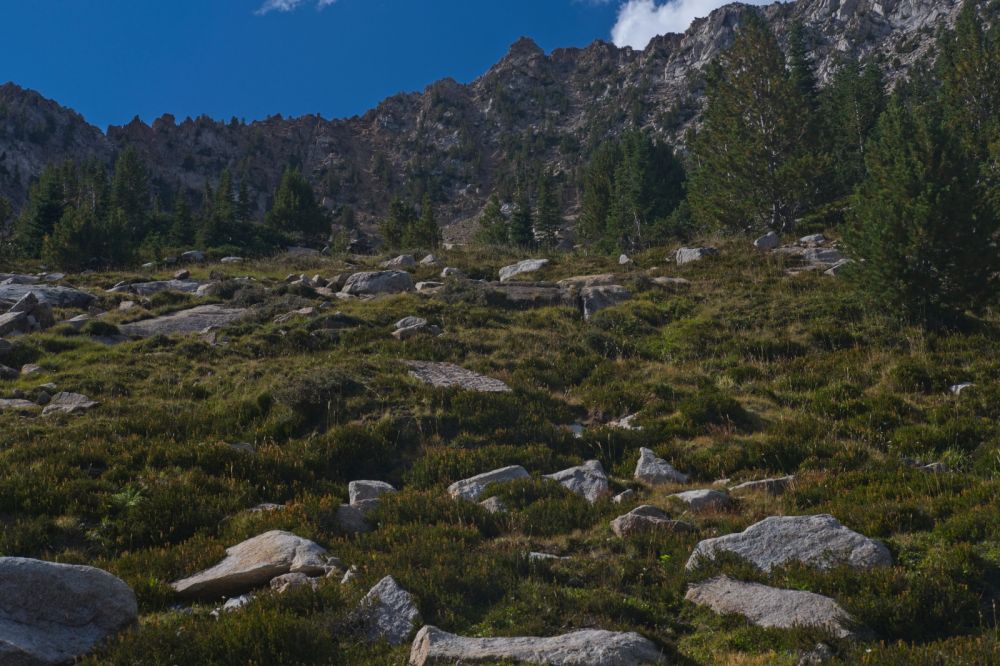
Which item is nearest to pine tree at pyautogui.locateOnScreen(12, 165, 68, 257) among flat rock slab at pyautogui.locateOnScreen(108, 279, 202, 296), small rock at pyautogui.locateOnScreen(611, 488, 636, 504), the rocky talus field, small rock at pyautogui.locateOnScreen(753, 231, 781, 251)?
flat rock slab at pyautogui.locateOnScreen(108, 279, 202, 296)

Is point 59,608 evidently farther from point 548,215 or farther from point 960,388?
point 548,215

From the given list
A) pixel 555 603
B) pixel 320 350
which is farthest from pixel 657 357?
pixel 555 603

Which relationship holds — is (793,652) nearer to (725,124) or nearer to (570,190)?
(725,124)

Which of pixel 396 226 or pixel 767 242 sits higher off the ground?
pixel 396 226

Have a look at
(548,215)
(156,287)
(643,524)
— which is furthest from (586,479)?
(548,215)

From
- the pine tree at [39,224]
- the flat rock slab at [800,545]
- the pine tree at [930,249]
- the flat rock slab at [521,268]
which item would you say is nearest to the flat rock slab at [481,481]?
the flat rock slab at [800,545]

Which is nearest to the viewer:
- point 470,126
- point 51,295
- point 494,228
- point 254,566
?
point 254,566

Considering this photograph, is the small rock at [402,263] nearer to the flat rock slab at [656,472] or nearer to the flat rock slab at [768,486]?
the flat rock slab at [656,472]

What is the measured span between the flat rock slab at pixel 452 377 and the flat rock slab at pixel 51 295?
52.4ft

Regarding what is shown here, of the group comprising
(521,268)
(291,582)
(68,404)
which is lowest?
(291,582)

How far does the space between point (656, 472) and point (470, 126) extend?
564 ft

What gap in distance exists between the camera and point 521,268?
3259 centimetres

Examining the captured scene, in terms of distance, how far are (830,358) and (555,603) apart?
483 inches

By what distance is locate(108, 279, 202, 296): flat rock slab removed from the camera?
27.8 metres
